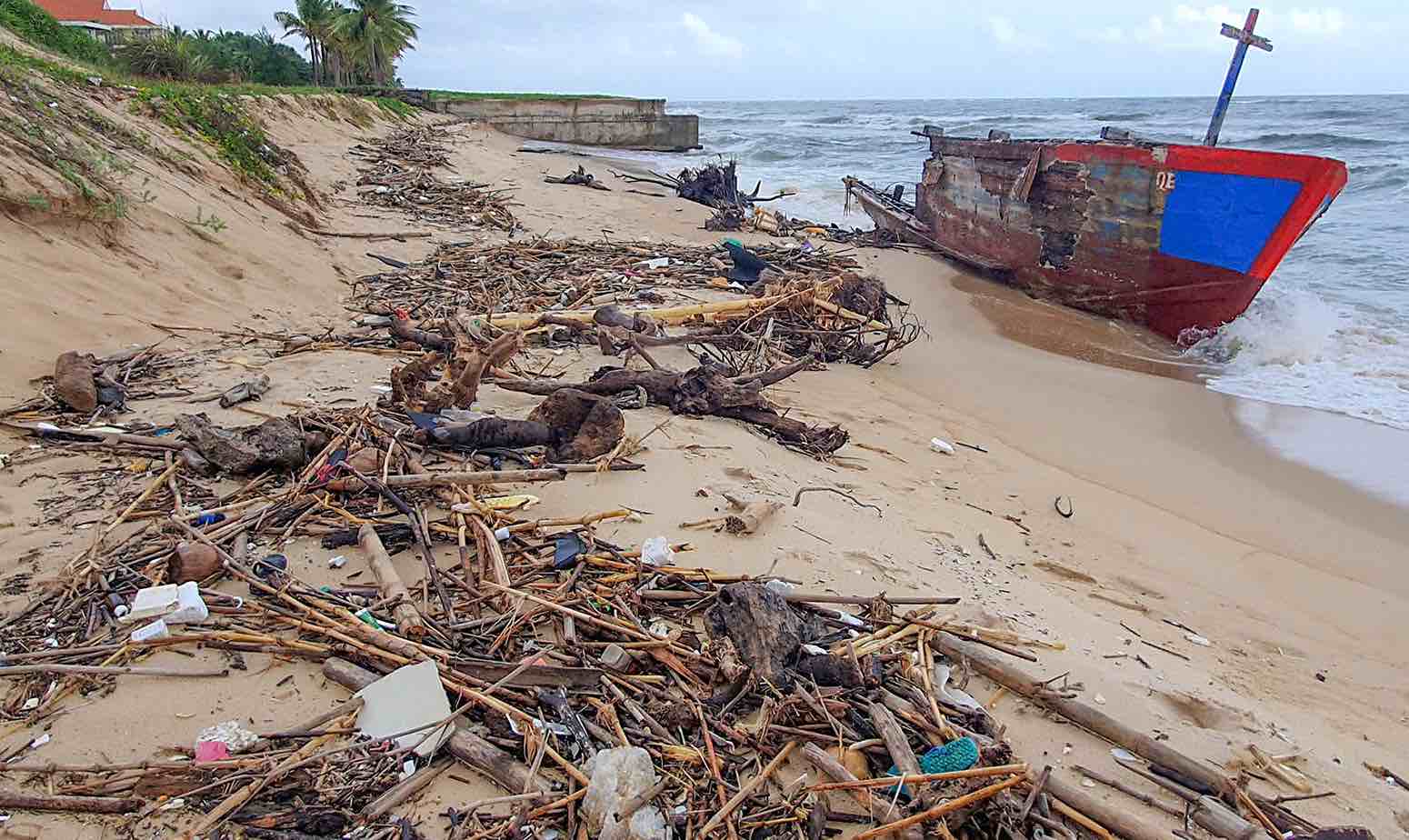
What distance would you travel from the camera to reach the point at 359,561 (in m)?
3.23

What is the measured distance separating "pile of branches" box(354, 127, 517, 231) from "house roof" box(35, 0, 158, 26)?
3614cm

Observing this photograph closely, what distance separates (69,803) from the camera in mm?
2041

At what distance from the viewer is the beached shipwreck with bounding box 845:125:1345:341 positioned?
932 centimetres

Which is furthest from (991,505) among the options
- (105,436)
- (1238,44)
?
(1238,44)

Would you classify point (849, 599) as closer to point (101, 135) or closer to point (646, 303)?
point (646, 303)

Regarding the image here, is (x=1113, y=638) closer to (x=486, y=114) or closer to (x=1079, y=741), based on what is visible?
(x=1079, y=741)

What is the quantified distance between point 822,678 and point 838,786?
516 millimetres

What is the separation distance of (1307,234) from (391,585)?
19.3 meters

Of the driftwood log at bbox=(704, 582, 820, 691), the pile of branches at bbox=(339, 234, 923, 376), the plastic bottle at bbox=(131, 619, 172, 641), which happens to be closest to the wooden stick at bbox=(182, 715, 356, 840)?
the plastic bottle at bbox=(131, 619, 172, 641)

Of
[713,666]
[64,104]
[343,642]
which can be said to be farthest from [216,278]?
[713,666]

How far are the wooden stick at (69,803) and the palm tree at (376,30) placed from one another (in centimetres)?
4245

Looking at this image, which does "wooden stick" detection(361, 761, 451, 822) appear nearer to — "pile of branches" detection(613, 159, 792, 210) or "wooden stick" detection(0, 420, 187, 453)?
"wooden stick" detection(0, 420, 187, 453)

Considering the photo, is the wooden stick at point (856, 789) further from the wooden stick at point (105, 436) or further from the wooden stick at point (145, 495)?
the wooden stick at point (105, 436)

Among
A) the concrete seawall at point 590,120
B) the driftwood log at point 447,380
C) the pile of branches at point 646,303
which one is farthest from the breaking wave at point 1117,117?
the driftwood log at point 447,380
